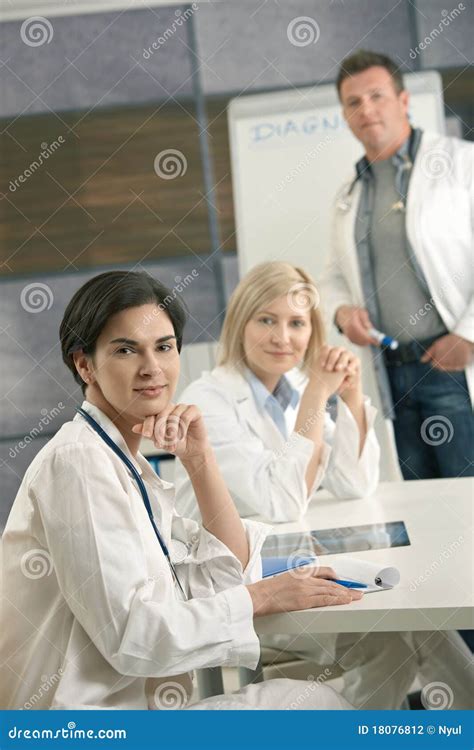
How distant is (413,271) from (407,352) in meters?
0.26

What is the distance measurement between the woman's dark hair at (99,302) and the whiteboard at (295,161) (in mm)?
1989

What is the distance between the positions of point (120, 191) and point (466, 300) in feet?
5.31

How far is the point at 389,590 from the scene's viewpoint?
1.32 m

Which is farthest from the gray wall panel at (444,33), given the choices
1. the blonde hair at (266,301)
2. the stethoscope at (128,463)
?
the stethoscope at (128,463)

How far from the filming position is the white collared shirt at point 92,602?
1.19 metres

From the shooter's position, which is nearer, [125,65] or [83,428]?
[83,428]

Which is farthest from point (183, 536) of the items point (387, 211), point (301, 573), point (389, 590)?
point (387, 211)

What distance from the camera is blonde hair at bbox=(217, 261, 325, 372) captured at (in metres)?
2.15

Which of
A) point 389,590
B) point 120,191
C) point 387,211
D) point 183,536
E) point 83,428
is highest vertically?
point 120,191

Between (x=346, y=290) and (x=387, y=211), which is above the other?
(x=387, y=211)

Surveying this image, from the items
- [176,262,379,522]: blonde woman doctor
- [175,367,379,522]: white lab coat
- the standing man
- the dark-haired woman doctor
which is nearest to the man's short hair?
the standing man

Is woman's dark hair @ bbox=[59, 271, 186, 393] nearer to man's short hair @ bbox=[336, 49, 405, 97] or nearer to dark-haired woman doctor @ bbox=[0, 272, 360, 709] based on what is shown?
dark-haired woman doctor @ bbox=[0, 272, 360, 709]

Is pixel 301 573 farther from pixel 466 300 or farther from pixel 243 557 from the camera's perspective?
pixel 466 300

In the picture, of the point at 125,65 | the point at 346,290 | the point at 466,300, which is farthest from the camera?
the point at 125,65
